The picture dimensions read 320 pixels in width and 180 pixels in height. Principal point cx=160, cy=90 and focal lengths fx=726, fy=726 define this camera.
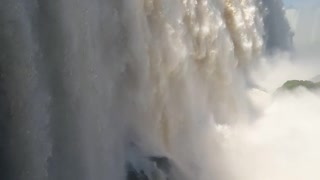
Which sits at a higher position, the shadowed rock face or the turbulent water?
the turbulent water

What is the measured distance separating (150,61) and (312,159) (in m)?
4.81

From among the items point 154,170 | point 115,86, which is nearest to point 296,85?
point 154,170

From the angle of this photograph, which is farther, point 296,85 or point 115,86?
point 296,85

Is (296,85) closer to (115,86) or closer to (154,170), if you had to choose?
(154,170)

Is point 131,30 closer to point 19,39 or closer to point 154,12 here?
point 154,12

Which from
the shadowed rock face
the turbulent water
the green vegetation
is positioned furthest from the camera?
the green vegetation

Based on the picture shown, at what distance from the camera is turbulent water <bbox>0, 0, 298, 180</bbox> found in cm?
772

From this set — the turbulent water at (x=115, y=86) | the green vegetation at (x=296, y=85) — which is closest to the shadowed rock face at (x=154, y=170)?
the turbulent water at (x=115, y=86)

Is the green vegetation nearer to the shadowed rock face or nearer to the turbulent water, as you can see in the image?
the turbulent water

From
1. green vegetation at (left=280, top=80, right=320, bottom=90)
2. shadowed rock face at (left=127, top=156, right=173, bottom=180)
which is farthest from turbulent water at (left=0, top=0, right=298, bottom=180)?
green vegetation at (left=280, top=80, right=320, bottom=90)

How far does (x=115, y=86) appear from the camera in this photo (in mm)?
11109

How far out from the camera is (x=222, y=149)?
15.4 meters

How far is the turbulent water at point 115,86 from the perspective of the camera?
772 cm

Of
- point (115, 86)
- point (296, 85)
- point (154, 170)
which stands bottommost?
point (154, 170)
